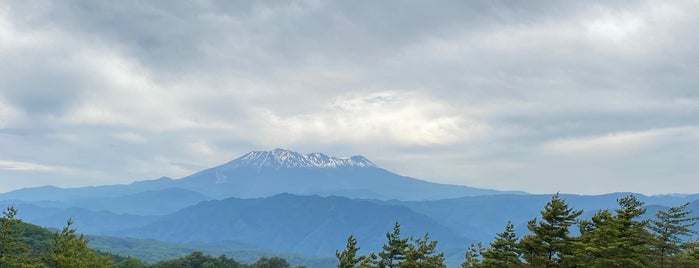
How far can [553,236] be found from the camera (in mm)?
40219

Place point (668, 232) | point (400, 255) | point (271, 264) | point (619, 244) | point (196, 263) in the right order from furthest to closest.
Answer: point (271, 264)
point (196, 263)
point (400, 255)
point (668, 232)
point (619, 244)

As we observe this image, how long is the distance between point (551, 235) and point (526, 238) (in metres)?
2.18

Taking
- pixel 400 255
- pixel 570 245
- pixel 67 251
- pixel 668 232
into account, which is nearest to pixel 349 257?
pixel 400 255

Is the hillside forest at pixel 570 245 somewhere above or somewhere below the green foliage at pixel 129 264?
above

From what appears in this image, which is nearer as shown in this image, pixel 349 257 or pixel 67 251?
pixel 67 251

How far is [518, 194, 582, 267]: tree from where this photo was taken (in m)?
39.6

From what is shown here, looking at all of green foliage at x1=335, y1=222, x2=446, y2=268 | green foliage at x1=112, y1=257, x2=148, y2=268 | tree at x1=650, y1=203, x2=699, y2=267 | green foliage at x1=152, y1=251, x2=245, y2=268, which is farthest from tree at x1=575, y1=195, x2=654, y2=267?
green foliage at x1=112, y1=257, x2=148, y2=268

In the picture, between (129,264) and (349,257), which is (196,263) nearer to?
(129,264)

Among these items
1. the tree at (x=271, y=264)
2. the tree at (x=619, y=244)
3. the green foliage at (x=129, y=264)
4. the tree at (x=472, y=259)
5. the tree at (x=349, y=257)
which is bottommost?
the tree at (x=271, y=264)

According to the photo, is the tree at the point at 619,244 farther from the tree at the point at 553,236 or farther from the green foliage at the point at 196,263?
the green foliage at the point at 196,263

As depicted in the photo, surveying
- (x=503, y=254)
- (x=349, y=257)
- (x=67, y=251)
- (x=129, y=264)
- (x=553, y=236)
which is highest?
(x=553, y=236)

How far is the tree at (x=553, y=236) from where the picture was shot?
39.6m

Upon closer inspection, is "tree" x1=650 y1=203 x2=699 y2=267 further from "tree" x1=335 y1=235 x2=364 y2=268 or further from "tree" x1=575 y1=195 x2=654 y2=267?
"tree" x1=335 y1=235 x2=364 y2=268

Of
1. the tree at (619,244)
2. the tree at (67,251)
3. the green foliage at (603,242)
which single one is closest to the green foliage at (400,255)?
the green foliage at (603,242)
